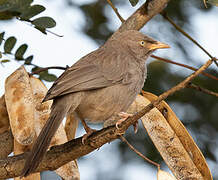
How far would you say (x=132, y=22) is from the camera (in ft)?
13.8

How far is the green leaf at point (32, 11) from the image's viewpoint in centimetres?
368

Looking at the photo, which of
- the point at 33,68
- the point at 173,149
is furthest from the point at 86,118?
the point at 173,149

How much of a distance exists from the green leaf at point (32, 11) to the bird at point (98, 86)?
580 mm

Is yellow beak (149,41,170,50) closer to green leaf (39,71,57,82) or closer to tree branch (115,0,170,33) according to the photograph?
tree branch (115,0,170,33)

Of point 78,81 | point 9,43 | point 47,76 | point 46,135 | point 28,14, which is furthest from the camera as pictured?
point 47,76

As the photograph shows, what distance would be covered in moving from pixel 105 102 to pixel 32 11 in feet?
3.21

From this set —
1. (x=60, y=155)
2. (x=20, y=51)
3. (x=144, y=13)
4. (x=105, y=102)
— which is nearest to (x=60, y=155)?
(x=60, y=155)

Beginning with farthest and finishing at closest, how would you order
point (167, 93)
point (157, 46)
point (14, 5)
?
point (157, 46)
point (14, 5)
point (167, 93)

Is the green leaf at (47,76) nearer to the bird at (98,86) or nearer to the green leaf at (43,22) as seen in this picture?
the bird at (98,86)

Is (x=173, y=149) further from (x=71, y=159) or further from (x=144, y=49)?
(x=144, y=49)

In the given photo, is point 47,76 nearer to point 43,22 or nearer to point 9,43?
point 9,43

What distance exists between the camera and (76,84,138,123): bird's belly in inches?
151

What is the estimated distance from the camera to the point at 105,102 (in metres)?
3.84

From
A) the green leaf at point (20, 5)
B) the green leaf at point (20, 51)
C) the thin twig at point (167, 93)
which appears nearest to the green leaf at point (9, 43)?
the green leaf at point (20, 51)
